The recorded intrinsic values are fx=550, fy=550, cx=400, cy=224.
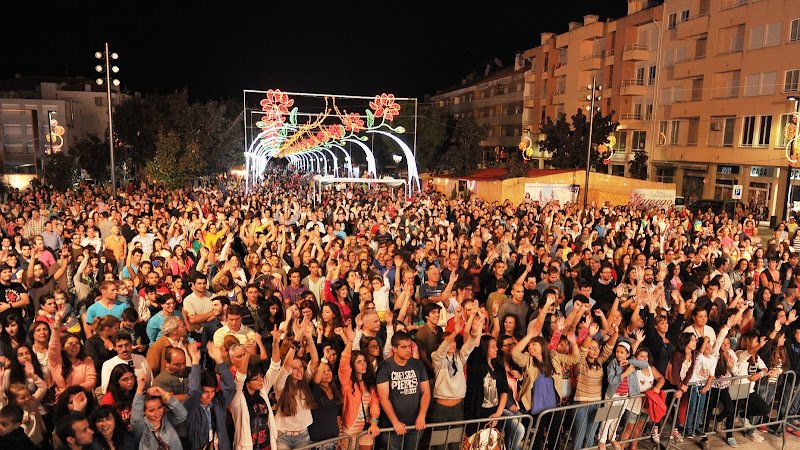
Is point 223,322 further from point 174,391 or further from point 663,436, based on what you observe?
point 663,436

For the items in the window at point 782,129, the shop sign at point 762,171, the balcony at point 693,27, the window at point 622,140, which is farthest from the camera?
the window at point 622,140

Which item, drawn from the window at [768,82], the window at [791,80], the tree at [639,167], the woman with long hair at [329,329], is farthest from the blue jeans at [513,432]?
the tree at [639,167]

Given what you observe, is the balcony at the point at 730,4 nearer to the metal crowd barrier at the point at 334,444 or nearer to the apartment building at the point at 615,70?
the apartment building at the point at 615,70

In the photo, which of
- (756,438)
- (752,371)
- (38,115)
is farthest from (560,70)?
(38,115)

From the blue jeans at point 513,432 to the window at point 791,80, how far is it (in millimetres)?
26902

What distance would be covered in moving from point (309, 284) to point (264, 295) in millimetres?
705

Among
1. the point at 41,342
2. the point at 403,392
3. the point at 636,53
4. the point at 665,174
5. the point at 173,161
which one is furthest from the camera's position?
the point at 636,53

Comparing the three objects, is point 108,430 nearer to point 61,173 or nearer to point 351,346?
point 351,346

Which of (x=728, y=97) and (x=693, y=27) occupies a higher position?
(x=693, y=27)

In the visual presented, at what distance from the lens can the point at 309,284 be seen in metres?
7.01

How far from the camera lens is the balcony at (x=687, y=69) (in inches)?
1185

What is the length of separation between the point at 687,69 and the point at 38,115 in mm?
50104

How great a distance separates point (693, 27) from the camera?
30.0m

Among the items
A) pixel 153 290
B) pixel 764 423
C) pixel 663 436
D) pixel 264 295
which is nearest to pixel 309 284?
pixel 264 295
